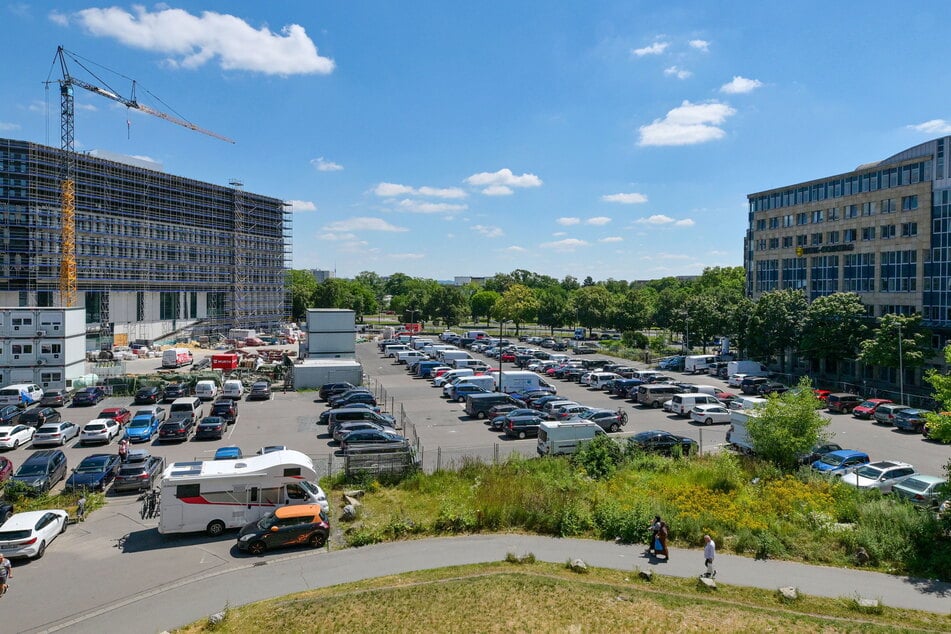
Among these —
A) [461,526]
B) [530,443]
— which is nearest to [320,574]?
[461,526]

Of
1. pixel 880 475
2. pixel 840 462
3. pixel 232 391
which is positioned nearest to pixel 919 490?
pixel 880 475

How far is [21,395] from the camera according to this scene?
3856cm

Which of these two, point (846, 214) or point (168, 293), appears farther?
point (168, 293)

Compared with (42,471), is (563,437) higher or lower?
higher

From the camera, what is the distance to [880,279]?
51.3m

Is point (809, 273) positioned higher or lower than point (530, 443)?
higher

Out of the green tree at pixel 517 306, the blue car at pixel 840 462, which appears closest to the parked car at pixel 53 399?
the blue car at pixel 840 462

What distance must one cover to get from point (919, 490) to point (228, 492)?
23.6m

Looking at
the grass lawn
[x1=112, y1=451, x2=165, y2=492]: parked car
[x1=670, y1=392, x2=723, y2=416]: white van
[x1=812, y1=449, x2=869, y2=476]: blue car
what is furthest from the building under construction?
[x1=812, y1=449, x2=869, y2=476]: blue car

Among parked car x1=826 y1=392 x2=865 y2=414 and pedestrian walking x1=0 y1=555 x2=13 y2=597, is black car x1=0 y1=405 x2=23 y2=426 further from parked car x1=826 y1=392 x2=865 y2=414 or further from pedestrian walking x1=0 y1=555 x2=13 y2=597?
parked car x1=826 y1=392 x2=865 y2=414

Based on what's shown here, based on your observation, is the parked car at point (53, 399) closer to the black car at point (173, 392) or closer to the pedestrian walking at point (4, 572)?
the black car at point (173, 392)

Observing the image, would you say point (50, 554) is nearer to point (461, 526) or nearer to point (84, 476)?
point (84, 476)

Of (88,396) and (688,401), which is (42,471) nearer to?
(88,396)

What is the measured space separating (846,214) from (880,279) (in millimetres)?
7279
